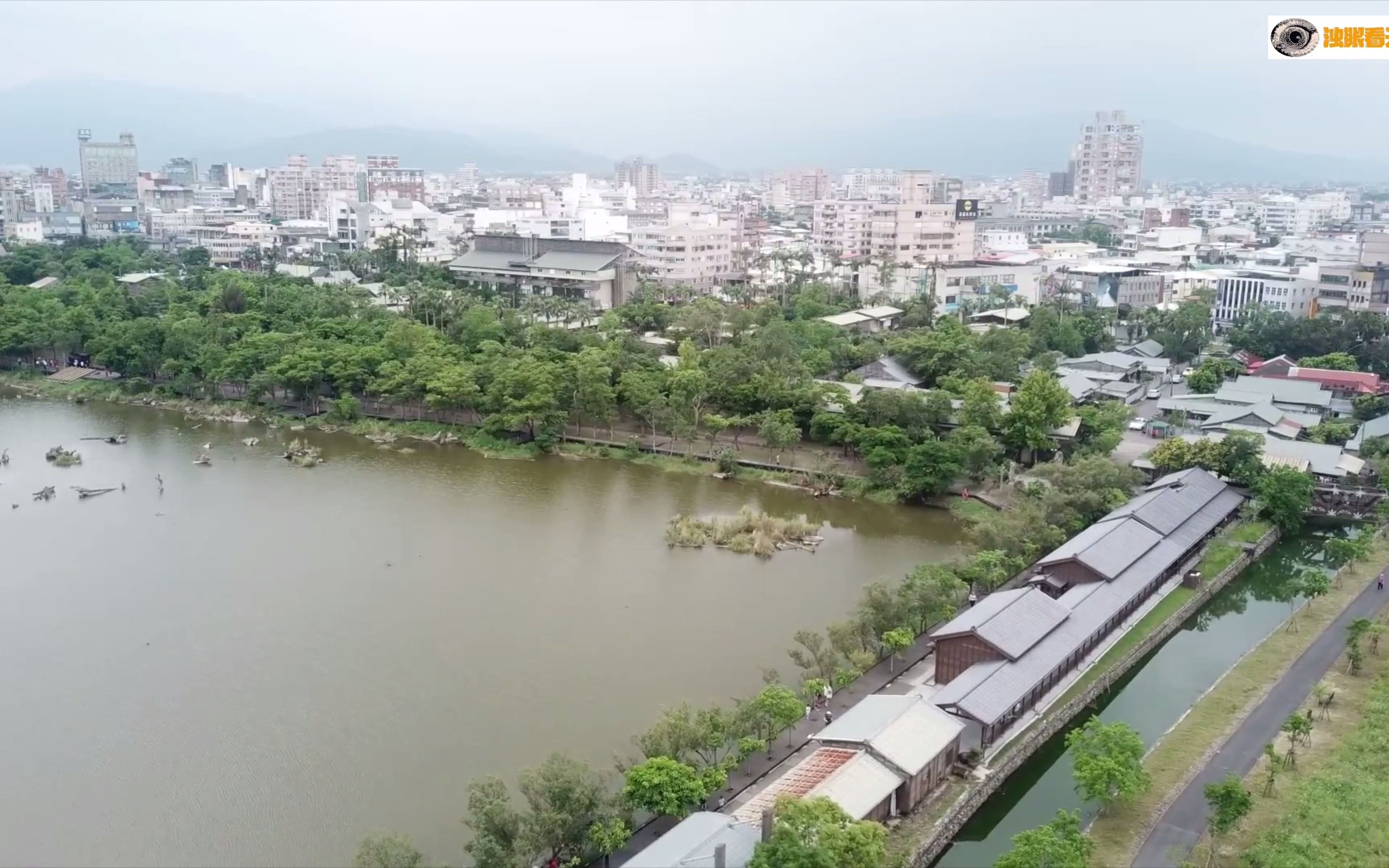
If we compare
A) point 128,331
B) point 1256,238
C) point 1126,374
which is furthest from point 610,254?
point 1256,238

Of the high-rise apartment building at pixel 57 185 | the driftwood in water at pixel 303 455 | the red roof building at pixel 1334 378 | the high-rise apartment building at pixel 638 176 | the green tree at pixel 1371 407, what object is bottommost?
the driftwood in water at pixel 303 455

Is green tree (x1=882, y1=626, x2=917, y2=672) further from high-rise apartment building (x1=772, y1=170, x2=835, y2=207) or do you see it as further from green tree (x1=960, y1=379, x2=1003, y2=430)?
high-rise apartment building (x1=772, y1=170, x2=835, y2=207)

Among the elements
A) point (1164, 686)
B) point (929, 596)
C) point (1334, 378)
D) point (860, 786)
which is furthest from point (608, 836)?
point (1334, 378)

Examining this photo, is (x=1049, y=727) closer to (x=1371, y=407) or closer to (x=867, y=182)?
(x=1371, y=407)

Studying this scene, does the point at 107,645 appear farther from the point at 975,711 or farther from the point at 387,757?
the point at 975,711

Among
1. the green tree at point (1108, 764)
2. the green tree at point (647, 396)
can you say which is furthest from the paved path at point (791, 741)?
the green tree at point (647, 396)

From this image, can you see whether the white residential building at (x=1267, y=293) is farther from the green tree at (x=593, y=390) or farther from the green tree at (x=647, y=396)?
the green tree at (x=593, y=390)
